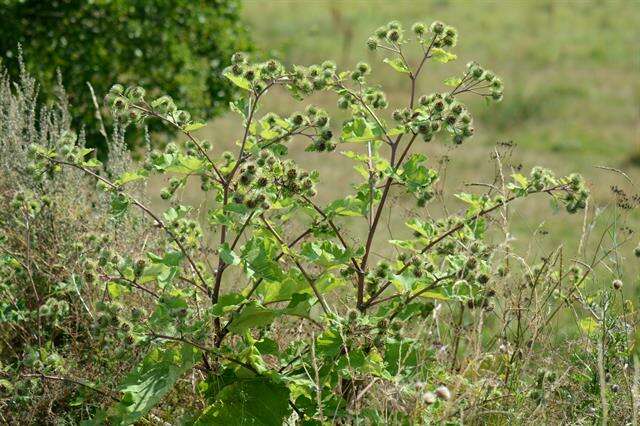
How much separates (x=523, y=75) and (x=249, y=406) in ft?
53.0

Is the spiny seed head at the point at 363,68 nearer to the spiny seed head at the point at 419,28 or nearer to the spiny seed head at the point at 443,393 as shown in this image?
the spiny seed head at the point at 419,28

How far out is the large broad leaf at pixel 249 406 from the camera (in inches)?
110

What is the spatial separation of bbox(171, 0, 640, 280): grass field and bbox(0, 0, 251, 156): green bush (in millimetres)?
3765

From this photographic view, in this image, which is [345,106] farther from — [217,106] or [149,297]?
[217,106]

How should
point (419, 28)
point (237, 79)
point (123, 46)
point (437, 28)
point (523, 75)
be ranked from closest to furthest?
1. point (237, 79)
2. point (437, 28)
3. point (419, 28)
4. point (123, 46)
5. point (523, 75)

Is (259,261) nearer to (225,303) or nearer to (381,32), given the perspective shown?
(225,303)

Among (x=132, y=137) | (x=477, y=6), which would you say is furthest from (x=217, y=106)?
(x=477, y=6)

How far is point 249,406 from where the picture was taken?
281 cm

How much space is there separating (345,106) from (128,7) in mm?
5064

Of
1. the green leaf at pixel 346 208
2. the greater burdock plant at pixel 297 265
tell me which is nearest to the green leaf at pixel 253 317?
the greater burdock plant at pixel 297 265

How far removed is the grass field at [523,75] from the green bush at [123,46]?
3.76 m

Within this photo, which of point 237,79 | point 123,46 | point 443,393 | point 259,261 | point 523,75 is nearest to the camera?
point 443,393

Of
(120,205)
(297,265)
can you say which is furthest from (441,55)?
(120,205)

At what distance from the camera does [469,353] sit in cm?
358
